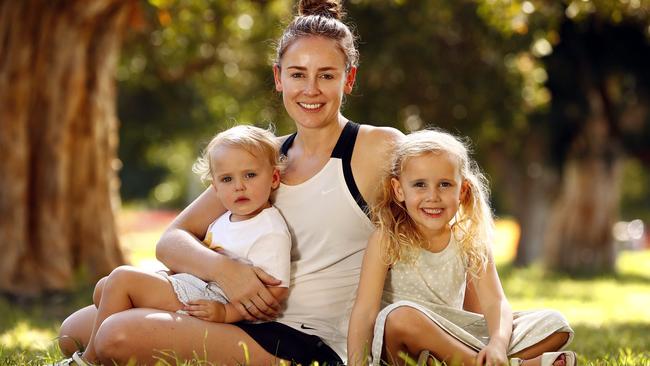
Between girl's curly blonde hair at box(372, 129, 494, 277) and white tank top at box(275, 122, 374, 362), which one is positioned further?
white tank top at box(275, 122, 374, 362)

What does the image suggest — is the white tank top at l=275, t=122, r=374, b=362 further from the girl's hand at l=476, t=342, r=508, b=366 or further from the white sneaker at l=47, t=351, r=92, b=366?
the white sneaker at l=47, t=351, r=92, b=366

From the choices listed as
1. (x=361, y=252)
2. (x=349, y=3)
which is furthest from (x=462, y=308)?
(x=349, y=3)

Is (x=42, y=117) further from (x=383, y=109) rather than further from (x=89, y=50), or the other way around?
(x=383, y=109)

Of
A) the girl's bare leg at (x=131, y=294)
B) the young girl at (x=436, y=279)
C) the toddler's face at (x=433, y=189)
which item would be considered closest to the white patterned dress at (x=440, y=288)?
the young girl at (x=436, y=279)

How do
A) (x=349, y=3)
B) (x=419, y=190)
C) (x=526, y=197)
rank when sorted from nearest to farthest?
(x=419, y=190), (x=349, y=3), (x=526, y=197)

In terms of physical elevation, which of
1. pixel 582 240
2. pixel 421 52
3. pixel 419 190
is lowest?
pixel 582 240

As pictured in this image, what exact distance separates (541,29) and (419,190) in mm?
8918

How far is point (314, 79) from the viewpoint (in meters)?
4.23

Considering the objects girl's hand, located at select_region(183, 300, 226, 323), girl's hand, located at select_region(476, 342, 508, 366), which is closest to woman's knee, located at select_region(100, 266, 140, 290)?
girl's hand, located at select_region(183, 300, 226, 323)

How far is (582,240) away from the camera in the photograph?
53.1ft

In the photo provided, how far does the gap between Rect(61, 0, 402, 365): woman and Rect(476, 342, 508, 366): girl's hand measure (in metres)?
0.64

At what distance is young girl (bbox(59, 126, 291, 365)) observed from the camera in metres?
3.97

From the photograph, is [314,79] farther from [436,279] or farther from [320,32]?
[436,279]

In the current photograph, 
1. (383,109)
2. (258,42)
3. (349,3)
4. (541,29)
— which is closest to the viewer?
(541,29)
